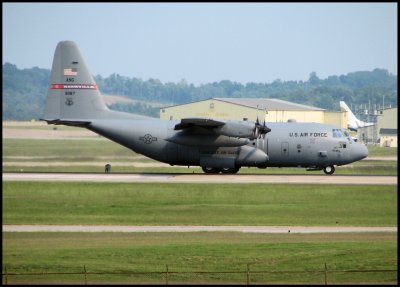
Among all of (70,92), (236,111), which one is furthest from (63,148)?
(236,111)

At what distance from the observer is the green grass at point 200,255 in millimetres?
31500

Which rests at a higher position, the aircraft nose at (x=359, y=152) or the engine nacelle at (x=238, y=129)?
the engine nacelle at (x=238, y=129)

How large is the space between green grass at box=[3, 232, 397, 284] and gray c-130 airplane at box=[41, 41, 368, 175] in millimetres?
20516

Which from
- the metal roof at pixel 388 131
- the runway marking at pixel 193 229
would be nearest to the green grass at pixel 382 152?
the metal roof at pixel 388 131

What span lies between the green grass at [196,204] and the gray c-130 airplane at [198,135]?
5.02 metres

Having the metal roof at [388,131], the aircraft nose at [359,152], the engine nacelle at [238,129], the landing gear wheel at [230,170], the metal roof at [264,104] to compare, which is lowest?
the landing gear wheel at [230,170]

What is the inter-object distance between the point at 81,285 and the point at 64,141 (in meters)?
58.1

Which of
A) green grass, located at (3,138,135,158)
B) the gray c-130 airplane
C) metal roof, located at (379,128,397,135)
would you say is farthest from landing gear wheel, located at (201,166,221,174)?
metal roof, located at (379,128,397,135)

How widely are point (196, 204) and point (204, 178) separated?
31.8 feet

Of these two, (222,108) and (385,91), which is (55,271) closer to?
(222,108)

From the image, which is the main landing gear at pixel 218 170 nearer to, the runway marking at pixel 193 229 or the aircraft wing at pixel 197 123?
the aircraft wing at pixel 197 123

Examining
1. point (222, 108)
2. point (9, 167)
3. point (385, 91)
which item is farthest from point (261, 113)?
point (385, 91)

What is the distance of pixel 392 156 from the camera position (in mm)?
83062

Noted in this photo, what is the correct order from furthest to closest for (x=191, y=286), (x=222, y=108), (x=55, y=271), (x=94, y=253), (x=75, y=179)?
(x=222, y=108) → (x=75, y=179) → (x=94, y=253) → (x=55, y=271) → (x=191, y=286)
